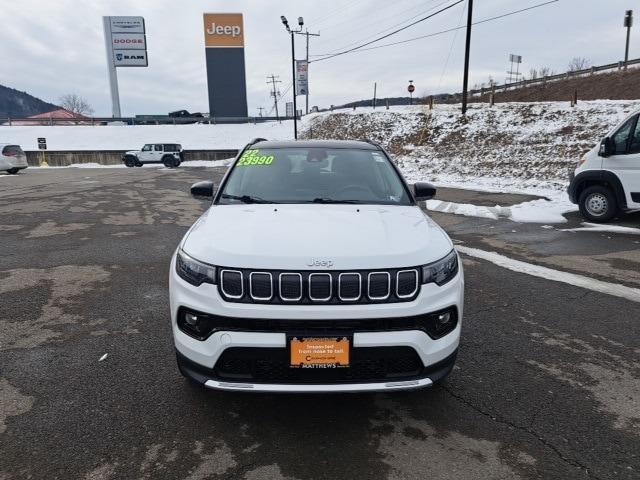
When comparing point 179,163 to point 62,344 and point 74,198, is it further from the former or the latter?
point 62,344

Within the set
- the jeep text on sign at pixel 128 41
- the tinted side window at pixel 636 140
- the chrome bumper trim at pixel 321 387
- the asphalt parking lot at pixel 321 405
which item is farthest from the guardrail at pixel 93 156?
the chrome bumper trim at pixel 321 387

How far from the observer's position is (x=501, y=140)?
23.7 metres

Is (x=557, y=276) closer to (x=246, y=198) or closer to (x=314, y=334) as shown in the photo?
(x=246, y=198)

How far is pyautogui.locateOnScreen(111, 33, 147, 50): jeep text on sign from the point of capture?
175ft

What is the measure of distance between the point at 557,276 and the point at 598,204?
4.23 m

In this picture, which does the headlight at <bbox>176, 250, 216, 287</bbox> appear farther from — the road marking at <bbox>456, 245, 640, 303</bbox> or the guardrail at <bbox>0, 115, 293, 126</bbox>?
the guardrail at <bbox>0, 115, 293, 126</bbox>

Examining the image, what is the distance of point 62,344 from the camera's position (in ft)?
12.8

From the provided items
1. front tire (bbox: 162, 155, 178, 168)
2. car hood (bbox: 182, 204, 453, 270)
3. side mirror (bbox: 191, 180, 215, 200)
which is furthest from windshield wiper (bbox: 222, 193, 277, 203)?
front tire (bbox: 162, 155, 178, 168)

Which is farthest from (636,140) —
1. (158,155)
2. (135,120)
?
(135,120)

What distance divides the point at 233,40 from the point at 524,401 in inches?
2282

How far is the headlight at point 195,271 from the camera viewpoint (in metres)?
2.59

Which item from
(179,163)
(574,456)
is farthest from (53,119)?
(574,456)

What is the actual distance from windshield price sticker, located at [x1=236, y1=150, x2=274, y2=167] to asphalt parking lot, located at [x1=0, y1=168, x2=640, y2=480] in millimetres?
1725

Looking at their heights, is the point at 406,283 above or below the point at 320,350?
above
